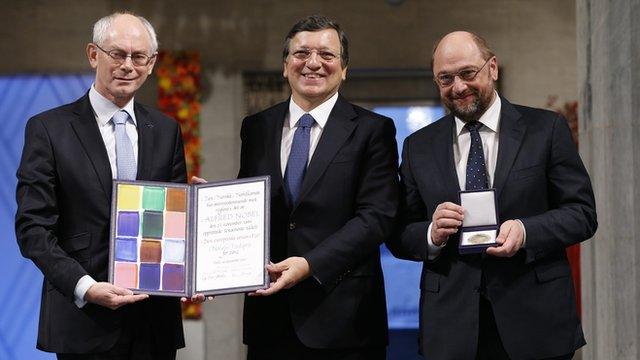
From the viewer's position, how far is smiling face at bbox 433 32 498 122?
356 cm

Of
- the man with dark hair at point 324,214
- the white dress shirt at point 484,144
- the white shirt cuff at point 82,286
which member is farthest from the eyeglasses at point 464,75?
the white shirt cuff at point 82,286

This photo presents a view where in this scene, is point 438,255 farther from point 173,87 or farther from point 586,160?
point 173,87

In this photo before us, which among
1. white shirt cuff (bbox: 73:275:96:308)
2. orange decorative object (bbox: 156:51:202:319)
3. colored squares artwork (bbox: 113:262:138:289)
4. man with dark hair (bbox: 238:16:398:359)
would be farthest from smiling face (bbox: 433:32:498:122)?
orange decorative object (bbox: 156:51:202:319)

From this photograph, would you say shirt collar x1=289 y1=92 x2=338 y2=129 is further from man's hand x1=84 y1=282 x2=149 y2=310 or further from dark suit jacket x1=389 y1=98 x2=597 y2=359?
man's hand x1=84 y1=282 x2=149 y2=310

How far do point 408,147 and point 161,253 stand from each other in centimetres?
96

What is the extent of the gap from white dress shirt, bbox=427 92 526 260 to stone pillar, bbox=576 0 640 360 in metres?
0.94

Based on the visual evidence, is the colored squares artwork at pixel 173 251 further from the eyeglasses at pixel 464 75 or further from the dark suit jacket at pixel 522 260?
the eyeglasses at pixel 464 75

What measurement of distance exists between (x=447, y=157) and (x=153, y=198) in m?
1.01

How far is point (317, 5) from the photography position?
8555 millimetres

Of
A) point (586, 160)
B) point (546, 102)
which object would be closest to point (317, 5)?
point (546, 102)

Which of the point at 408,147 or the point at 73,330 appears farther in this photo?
the point at 408,147

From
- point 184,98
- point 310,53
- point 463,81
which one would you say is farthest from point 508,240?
point 184,98

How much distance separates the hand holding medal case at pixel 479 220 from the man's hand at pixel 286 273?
1.82ft

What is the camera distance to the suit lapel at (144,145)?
3619mm
